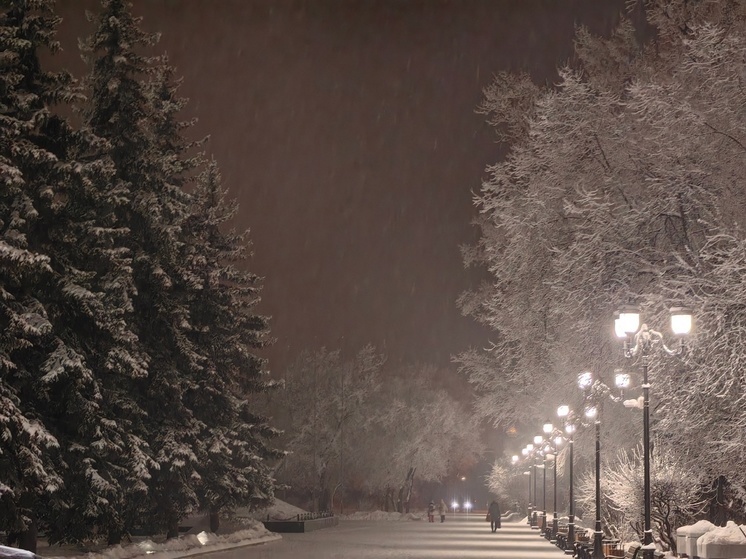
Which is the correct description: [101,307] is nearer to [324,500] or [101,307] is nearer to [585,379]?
[585,379]

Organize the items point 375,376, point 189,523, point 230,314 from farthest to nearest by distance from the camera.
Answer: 1. point 375,376
2. point 189,523
3. point 230,314

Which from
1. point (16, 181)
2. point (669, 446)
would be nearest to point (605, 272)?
point (669, 446)

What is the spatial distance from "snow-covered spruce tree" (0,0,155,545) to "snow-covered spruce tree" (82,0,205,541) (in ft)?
10.6

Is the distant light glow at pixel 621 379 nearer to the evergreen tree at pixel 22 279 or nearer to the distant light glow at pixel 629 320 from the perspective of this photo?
the distant light glow at pixel 629 320

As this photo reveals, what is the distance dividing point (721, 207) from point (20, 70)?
15.3m

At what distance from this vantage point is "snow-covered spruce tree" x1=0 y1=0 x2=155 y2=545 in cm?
2236

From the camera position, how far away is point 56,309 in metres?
24.8

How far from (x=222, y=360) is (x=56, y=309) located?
14.5m

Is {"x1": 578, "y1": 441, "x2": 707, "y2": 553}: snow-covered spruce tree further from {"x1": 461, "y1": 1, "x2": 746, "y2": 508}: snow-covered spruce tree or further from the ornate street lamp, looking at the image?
the ornate street lamp

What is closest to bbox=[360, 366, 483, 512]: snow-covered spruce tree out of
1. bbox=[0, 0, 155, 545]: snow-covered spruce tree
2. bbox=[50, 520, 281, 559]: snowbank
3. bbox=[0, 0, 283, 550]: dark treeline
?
bbox=[50, 520, 281, 559]: snowbank

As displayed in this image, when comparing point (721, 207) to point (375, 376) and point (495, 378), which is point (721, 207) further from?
point (375, 376)

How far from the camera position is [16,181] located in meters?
22.1

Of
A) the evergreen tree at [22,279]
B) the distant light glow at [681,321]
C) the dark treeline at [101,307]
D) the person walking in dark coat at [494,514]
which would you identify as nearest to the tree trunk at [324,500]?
the person walking in dark coat at [494,514]

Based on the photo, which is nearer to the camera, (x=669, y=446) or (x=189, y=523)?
(x=669, y=446)
